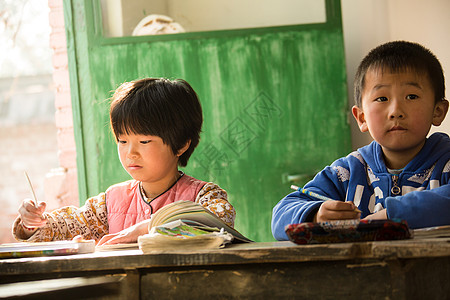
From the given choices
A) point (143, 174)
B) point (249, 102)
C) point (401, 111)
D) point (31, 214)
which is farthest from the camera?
point (249, 102)

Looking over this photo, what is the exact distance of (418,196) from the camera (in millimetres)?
1383

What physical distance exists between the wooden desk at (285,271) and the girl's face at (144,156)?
77cm

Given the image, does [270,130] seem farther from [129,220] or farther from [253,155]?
[129,220]

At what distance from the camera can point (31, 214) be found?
181 cm

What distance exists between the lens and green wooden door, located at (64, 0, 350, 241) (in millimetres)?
3357

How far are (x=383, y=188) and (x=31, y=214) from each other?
3.40ft

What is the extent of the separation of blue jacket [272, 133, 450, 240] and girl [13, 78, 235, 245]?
30cm

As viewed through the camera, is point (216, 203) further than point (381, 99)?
Yes

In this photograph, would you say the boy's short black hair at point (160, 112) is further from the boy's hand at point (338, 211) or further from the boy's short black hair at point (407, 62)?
the boy's hand at point (338, 211)

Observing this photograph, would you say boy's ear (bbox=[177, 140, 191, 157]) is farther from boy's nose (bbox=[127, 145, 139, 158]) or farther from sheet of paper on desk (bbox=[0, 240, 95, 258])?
sheet of paper on desk (bbox=[0, 240, 95, 258])

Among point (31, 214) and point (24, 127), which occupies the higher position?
point (24, 127)

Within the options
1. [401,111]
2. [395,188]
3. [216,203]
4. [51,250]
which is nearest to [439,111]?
[401,111]

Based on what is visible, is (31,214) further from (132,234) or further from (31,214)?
(132,234)

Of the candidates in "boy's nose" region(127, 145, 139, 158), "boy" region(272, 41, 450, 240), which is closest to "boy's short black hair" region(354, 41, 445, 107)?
"boy" region(272, 41, 450, 240)
